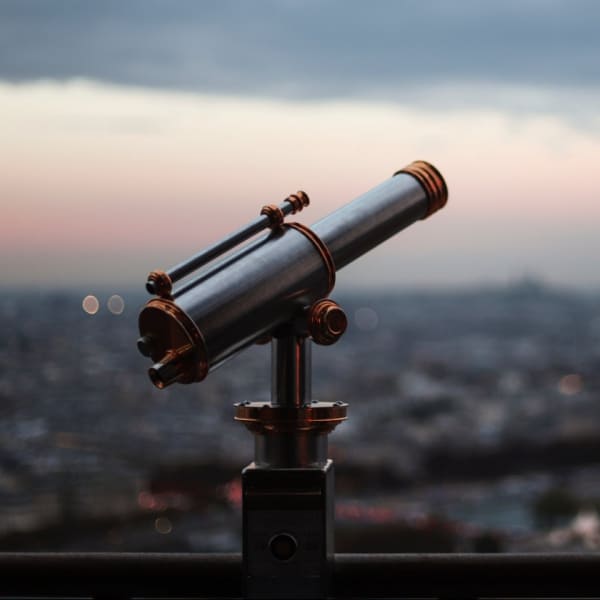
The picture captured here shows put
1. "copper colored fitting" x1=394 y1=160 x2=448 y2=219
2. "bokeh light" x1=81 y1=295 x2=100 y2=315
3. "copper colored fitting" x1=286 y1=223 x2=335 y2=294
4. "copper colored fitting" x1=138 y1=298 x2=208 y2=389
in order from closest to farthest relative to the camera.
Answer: "copper colored fitting" x1=138 y1=298 x2=208 y2=389 → "copper colored fitting" x1=286 y1=223 x2=335 y2=294 → "copper colored fitting" x1=394 y1=160 x2=448 y2=219 → "bokeh light" x1=81 y1=295 x2=100 y2=315

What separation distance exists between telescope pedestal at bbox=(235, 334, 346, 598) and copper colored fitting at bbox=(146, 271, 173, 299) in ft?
0.54

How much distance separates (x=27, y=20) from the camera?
2.34m

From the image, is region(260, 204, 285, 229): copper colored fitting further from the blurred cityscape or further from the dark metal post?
the blurred cityscape

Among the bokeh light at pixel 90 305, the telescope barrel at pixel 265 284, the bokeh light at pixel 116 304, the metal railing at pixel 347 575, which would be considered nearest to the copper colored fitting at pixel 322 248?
the telescope barrel at pixel 265 284

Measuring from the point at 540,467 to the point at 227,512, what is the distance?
2.63 ft

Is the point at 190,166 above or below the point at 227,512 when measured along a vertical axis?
above

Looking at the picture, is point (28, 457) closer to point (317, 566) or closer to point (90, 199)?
point (90, 199)

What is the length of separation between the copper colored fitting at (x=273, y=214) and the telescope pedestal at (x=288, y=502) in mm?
193

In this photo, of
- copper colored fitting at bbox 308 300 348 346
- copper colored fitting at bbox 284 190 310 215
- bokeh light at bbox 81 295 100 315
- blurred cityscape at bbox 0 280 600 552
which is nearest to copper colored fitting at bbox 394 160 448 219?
copper colored fitting at bbox 284 190 310 215

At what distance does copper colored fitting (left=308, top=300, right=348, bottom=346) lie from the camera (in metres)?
1.04

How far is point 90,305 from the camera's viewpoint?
2.15 m

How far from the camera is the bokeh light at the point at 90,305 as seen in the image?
211cm

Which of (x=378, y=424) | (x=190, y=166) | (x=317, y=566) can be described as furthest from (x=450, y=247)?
(x=317, y=566)

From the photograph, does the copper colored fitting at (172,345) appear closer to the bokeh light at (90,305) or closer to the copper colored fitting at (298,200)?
the copper colored fitting at (298,200)
